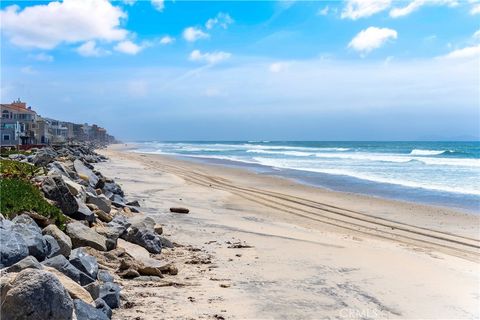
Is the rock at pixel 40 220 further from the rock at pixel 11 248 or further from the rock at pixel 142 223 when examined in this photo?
the rock at pixel 142 223

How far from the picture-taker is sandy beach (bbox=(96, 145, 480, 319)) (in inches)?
223

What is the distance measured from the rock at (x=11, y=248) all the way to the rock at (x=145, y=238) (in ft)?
9.78

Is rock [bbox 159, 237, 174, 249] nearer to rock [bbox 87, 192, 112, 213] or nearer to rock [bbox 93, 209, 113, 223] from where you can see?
rock [bbox 93, 209, 113, 223]

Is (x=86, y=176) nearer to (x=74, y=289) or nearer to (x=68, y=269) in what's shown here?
(x=68, y=269)

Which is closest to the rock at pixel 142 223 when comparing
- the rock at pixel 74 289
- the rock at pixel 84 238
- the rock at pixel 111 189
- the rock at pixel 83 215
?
the rock at pixel 83 215

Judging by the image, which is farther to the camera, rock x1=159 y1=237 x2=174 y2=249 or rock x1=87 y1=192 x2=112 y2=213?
rock x1=87 y1=192 x2=112 y2=213

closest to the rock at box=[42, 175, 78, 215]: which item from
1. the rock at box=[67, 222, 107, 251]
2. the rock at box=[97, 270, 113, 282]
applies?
the rock at box=[67, 222, 107, 251]

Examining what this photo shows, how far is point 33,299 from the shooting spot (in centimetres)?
364

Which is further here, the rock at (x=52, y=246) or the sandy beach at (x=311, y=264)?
the sandy beach at (x=311, y=264)

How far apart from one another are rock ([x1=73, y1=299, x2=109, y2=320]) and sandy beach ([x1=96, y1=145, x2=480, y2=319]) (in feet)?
2.09

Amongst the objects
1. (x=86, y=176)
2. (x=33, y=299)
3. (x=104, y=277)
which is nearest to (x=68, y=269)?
(x=104, y=277)

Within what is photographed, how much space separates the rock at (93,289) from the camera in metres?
4.78

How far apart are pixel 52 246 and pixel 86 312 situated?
1.69 meters

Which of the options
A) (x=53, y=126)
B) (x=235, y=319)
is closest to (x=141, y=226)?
(x=235, y=319)
